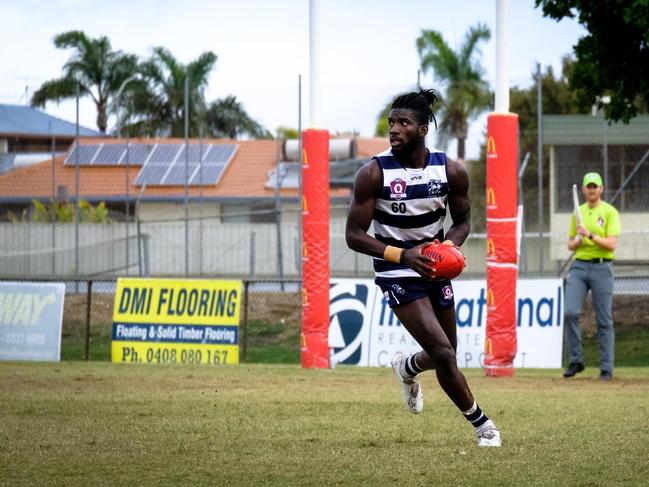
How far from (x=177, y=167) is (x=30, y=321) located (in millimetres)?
15330

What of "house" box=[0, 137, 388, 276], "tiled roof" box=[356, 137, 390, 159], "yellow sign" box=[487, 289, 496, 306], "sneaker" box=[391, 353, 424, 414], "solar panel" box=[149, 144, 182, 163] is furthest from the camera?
"tiled roof" box=[356, 137, 390, 159]

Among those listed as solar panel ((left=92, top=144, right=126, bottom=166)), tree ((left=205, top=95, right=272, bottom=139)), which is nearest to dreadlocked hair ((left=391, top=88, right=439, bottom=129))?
tree ((left=205, top=95, right=272, bottom=139))

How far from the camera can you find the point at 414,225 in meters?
8.90

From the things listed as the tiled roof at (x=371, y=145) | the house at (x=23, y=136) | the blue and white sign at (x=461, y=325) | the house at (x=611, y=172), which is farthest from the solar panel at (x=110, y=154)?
the blue and white sign at (x=461, y=325)

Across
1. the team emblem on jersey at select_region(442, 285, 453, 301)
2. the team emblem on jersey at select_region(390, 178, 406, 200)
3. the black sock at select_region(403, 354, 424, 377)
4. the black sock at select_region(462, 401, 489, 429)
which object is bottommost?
the black sock at select_region(462, 401, 489, 429)

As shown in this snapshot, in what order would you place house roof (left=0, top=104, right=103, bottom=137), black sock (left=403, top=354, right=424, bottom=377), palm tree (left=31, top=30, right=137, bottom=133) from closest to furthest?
black sock (left=403, top=354, right=424, bottom=377) → house roof (left=0, top=104, right=103, bottom=137) → palm tree (left=31, top=30, right=137, bottom=133)

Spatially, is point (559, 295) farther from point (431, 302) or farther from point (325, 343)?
point (431, 302)

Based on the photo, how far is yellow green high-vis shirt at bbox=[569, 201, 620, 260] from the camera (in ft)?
48.6

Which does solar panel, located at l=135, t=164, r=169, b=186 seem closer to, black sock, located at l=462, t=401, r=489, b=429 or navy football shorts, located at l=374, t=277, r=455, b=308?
navy football shorts, located at l=374, t=277, r=455, b=308

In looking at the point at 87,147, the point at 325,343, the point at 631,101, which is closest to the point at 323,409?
the point at 325,343

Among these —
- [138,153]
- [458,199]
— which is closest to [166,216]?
[138,153]

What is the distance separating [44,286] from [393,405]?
10754mm

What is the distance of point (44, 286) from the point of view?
21.3m

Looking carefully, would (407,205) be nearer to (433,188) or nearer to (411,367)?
(433,188)
